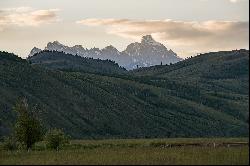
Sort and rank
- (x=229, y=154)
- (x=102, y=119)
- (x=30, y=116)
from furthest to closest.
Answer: (x=102, y=119) → (x=30, y=116) → (x=229, y=154)

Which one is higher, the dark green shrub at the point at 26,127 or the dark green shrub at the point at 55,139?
the dark green shrub at the point at 26,127

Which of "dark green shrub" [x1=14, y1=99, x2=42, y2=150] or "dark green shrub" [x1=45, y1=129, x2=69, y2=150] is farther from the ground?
"dark green shrub" [x1=14, y1=99, x2=42, y2=150]

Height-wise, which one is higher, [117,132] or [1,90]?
[1,90]

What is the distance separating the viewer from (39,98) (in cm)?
18150

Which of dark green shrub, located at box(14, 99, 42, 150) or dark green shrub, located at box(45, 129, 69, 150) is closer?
dark green shrub, located at box(14, 99, 42, 150)

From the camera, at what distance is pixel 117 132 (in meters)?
Answer: 180

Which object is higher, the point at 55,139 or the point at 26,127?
the point at 26,127

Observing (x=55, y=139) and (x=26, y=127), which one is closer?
(x=26, y=127)

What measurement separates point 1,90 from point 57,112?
19946mm

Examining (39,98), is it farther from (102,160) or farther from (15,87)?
(102,160)

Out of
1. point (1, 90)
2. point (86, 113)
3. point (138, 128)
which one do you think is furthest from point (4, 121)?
point (138, 128)

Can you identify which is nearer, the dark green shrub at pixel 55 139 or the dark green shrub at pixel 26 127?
the dark green shrub at pixel 26 127

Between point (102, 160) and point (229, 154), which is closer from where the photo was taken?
point (102, 160)

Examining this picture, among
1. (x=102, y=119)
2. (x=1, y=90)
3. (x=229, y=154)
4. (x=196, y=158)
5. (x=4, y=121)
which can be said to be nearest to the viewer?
(x=196, y=158)
